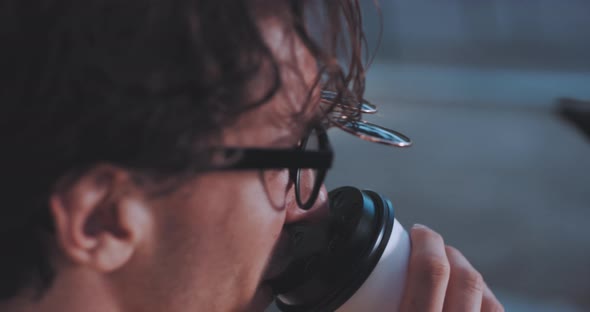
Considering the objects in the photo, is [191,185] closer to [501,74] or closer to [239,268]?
[239,268]

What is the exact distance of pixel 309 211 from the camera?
0.93 m

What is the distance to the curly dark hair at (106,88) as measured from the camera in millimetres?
619

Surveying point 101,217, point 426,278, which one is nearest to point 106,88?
point 101,217

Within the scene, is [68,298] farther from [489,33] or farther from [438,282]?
[489,33]

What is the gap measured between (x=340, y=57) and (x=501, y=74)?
103 inches

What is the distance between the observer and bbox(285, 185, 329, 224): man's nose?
35.7 inches

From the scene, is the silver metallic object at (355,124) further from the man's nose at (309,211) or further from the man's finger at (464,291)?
the man's finger at (464,291)

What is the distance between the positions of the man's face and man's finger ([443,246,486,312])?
1.11ft

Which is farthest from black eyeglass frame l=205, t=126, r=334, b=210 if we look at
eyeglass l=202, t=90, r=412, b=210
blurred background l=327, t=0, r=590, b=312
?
blurred background l=327, t=0, r=590, b=312

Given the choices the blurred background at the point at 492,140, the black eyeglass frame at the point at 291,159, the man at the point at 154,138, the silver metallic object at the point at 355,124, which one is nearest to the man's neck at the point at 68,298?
the man at the point at 154,138

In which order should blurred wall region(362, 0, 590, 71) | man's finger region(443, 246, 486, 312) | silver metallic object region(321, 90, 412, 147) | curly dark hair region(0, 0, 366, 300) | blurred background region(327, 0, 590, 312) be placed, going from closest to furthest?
curly dark hair region(0, 0, 366, 300), silver metallic object region(321, 90, 412, 147), man's finger region(443, 246, 486, 312), blurred background region(327, 0, 590, 312), blurred wall region(362, 0, 590, 71)

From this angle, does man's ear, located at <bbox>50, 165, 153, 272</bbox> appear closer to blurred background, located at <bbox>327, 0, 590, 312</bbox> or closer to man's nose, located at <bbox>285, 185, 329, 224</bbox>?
man's nose, located at <bbox>285, 185, 329, 224</bbox>

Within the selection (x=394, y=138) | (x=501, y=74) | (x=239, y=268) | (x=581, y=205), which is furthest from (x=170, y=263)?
(x=501, y=74)

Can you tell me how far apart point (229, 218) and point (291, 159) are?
0.38ft
